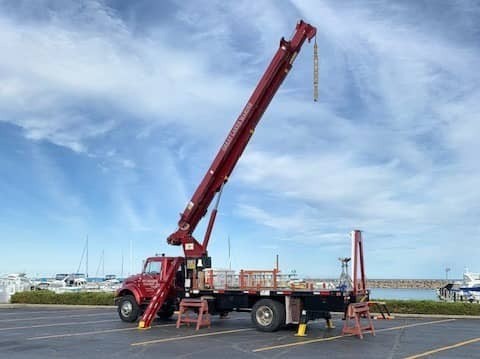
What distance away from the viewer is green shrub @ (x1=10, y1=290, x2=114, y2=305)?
31.0m

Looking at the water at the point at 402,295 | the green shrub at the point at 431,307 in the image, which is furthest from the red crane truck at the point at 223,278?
the water at the point at 402,295

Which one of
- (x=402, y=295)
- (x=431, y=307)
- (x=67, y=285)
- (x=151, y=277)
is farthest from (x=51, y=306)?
(x=402, y=295)

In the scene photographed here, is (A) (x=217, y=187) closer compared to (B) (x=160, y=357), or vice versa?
(B) (x=160, y=357)

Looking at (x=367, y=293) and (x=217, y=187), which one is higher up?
(x=217, y=187)

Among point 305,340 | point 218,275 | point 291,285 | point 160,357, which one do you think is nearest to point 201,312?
point 218,275

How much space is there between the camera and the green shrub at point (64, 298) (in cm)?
3098

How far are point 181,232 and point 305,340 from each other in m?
7.34

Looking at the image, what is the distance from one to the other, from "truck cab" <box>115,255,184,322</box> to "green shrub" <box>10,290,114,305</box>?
34.3ft

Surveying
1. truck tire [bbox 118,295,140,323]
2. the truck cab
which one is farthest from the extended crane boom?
truck tire [bbox 118,295,140,323]

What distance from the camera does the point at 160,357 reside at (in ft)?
40.6

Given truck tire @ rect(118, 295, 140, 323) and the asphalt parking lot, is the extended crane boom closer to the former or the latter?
truck tire @ rect(118, 295, 140, 323)

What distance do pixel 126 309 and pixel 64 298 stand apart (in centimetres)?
1327

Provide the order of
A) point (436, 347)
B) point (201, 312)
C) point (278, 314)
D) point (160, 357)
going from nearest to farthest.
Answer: point (160, 357), point (436, 347), point (278, 314), point (201, 312)

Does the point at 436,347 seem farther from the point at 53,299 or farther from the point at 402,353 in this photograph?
the point at 53,299
